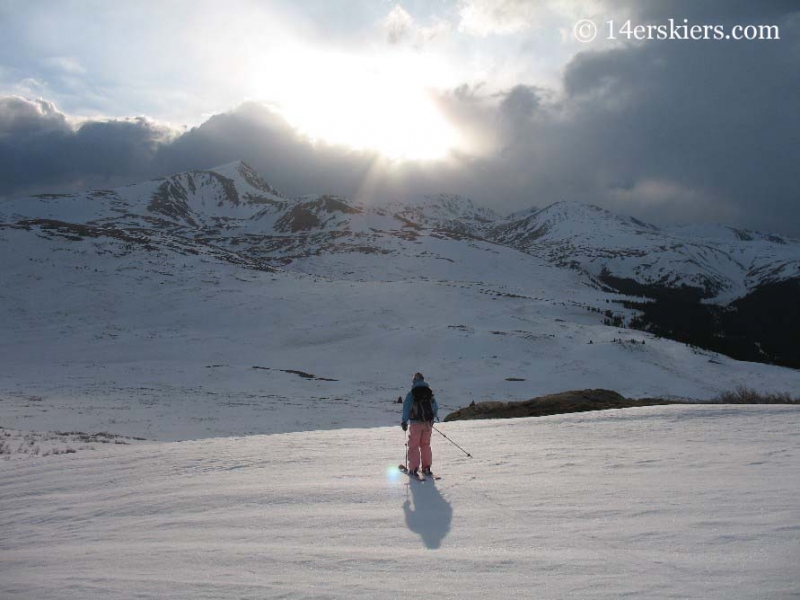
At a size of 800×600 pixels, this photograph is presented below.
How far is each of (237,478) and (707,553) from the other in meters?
7.20

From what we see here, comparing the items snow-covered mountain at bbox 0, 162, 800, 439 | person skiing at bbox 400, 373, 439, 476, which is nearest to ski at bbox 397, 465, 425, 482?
person skiing at bbox 400, 373, 439, 476

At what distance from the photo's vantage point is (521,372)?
45344mm

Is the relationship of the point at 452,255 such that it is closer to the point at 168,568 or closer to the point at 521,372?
the point at 521,372

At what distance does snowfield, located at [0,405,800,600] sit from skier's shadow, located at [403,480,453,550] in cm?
4

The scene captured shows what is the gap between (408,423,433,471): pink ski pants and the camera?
31.1 feet

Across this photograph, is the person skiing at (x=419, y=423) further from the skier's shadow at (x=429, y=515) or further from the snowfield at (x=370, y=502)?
the skier's shadow at (x=429, y=515)

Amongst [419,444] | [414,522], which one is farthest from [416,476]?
[414,522]

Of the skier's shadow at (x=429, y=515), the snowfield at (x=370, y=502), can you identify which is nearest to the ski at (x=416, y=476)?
the snowfield at (x=370, y=502)

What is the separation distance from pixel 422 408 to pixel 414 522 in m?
2.98

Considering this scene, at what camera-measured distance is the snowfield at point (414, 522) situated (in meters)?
5.06

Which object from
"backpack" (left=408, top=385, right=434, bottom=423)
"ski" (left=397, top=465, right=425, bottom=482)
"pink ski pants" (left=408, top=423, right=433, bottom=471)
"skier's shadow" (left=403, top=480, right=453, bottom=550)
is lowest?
"skier's shadow" (left=403, top=480, right=453, bottom=550)

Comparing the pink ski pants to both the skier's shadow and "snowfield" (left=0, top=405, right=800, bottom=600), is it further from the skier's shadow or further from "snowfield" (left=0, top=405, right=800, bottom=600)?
the skier's shadow

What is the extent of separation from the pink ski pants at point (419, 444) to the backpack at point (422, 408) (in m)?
0.12

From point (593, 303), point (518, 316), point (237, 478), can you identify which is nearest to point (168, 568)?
point (237, 478)
